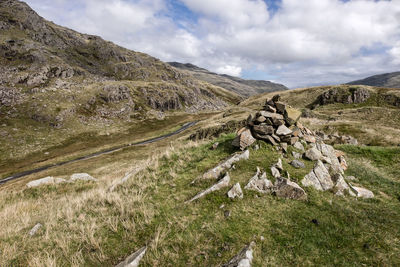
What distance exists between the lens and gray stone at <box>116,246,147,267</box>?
6.05m

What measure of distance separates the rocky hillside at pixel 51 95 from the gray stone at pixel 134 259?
89.2m

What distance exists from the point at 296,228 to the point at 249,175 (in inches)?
158

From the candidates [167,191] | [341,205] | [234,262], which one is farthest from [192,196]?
[341,205]

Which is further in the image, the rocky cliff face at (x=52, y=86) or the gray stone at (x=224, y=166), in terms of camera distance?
the rocky cliff face at (x=52, y=86)

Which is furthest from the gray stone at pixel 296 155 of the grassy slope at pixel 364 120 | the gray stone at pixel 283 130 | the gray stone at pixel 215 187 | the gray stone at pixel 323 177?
the grassy slope at pixel 364 120

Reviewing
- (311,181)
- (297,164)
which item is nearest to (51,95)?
(297,164)

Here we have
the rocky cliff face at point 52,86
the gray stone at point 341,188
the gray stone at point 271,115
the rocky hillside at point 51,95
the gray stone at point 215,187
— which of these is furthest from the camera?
the rocky cliff face at point 52,86

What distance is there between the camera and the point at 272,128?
15.0 m

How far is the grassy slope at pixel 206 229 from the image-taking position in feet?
21.1

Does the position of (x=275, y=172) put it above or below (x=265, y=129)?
below

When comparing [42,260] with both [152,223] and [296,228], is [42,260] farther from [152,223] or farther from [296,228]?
[296,228]

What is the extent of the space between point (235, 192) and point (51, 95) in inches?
5516

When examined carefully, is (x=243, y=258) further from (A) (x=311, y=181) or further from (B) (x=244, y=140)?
(B) (x=244, y=140)

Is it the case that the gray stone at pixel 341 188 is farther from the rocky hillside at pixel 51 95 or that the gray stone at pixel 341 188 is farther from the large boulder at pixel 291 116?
the rocky hillside at pixel 51 95
